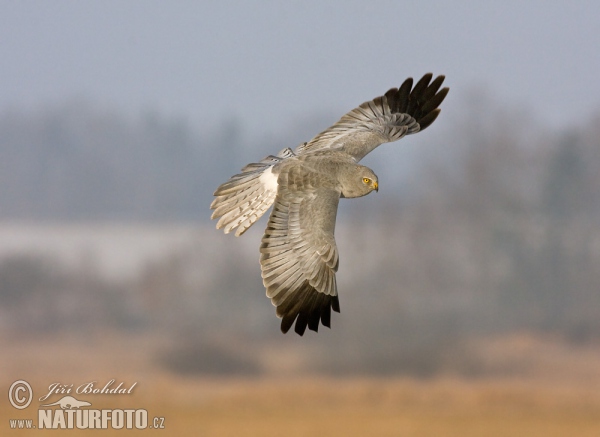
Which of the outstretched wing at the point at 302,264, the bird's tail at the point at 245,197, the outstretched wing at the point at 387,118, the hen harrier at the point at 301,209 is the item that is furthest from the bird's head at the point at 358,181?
the outstretched wing at the point at 387,118

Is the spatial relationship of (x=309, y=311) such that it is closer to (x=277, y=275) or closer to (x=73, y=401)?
(x=277, y=275)

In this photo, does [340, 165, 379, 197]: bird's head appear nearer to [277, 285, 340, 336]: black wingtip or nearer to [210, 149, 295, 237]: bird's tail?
[210, 149, 295, 237]: bird's tail

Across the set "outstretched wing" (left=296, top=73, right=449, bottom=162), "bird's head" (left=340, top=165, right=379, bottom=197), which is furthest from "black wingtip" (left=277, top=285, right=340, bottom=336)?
"outstretched wing" (left=296, top=73, right=449, bottom=162)

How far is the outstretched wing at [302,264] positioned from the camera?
10.5m

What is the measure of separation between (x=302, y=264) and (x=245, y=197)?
1.49 m

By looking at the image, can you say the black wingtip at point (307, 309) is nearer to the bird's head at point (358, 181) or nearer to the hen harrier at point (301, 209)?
the hen harrier at point (301, 209)

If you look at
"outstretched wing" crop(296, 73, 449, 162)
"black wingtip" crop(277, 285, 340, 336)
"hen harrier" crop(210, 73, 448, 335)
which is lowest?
"black wingtip" crop(277, 285, 340, 336)

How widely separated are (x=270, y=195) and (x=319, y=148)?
4.02 feet

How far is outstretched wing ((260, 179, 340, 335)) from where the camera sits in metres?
10.5

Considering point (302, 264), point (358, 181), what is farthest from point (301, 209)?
point (358, 181)

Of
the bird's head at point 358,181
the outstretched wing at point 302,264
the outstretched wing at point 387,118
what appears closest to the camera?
the outstretched wing at point 302,264

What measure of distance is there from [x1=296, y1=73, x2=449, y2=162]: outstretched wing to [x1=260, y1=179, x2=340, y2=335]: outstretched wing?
182 centimetres

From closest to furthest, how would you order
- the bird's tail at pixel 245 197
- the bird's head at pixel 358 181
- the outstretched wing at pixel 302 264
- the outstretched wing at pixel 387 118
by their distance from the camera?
the outstretched wing at pixel 302 264
the bird's head at pixel 358 181
the bird's tail at pixel 245 197
the outstretched wing at pixel 387 118

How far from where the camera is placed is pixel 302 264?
10562 mm
